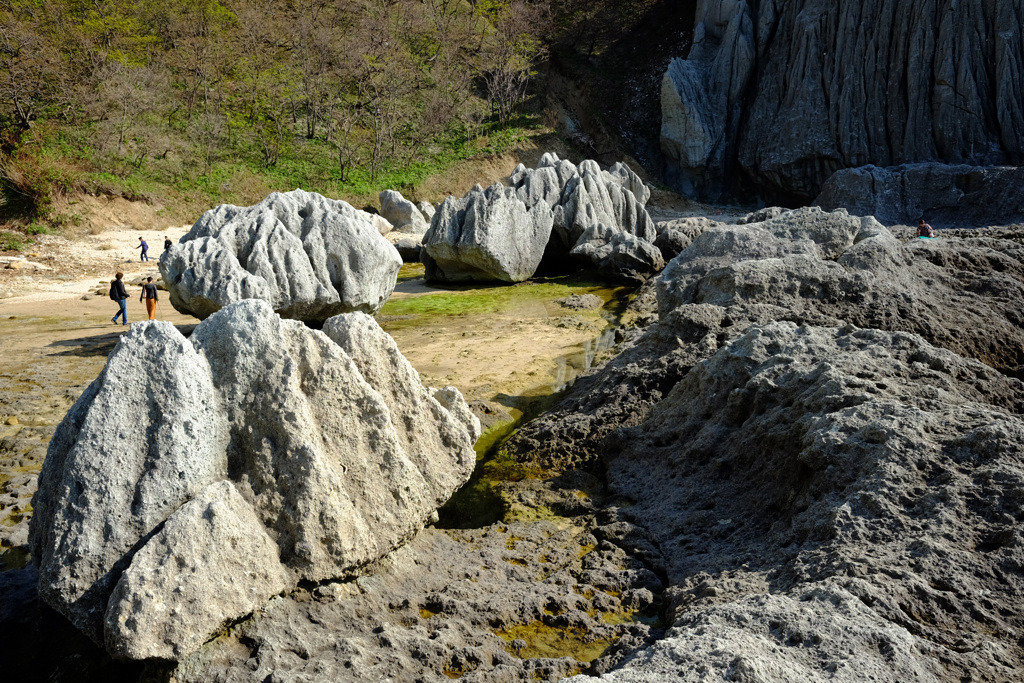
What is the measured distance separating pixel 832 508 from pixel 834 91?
93.8 feet

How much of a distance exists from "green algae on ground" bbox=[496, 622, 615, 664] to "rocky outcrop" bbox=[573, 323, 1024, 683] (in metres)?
0.47

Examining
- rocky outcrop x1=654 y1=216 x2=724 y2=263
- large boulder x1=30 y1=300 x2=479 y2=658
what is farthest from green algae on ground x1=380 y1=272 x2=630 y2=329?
large boulder x1=30 y1=300 x2=479 y2=658

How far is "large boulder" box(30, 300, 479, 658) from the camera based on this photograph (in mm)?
3428

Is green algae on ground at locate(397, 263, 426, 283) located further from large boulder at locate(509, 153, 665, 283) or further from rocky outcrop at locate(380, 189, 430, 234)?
rocky outcrop at locate(380, 189, 430, 234)

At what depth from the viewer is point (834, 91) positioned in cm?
2845

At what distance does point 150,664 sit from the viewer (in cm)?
338

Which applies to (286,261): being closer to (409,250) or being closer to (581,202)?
(581,202)

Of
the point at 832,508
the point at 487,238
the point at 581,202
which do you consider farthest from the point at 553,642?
the point at 581,202

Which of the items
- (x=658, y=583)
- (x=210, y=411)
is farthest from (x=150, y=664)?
Answer: (x=658, y=583)

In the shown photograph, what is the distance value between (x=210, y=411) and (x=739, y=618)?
2.74 m

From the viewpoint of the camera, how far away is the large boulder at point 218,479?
11.2 ft

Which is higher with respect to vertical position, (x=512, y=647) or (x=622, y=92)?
(x=622, y=92)

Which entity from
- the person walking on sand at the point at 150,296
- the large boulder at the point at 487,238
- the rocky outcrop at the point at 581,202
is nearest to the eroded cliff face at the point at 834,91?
the rocky outcrop at the point at 581,202

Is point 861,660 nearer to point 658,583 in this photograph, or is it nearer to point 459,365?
point 658,583
